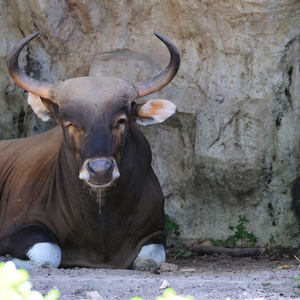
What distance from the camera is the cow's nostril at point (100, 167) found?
426 centimetres

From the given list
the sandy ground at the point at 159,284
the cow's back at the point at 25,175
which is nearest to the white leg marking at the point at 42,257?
the sandy ground at the point at 159,284

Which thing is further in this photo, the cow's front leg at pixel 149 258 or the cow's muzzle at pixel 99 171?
the cow's front leg at pixel 149 258

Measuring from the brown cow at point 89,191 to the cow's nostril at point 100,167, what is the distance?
7.4 inches

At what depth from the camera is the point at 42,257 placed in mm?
4891

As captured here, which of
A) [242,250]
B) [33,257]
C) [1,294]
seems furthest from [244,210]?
[1,294]

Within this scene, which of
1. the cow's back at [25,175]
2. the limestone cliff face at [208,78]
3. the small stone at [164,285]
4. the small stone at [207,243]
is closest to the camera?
the small stone at [164,285]

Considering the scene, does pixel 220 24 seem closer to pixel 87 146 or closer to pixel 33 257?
pixel 87 146

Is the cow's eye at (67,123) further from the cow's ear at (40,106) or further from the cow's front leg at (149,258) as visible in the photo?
the cow's front leg at (149,258)

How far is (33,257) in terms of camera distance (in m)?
4.93

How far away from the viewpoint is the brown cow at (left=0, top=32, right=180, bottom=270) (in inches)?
187

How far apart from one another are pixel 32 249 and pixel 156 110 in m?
1.47

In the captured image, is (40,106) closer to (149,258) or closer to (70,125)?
(70,125)

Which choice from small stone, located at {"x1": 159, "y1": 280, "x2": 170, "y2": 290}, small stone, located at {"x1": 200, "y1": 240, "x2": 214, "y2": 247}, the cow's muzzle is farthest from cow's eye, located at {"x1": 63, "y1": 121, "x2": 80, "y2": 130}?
small stone, located at {"x1": 200, "y1": 240, "x2": 214, "y2": 247}

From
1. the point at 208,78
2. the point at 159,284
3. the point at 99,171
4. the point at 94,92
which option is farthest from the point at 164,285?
the point at 208,78
